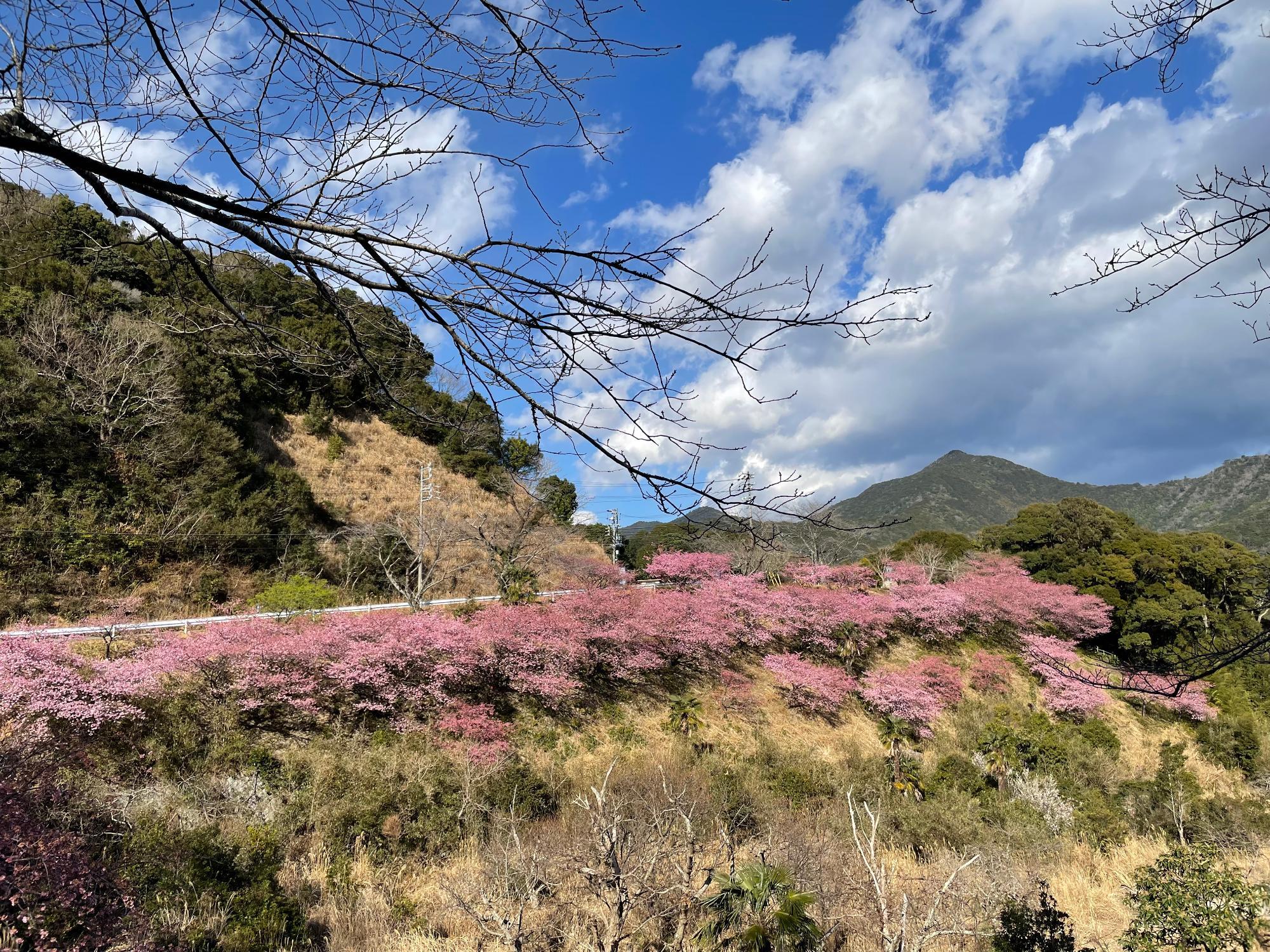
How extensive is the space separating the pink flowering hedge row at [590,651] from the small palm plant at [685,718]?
1384mm

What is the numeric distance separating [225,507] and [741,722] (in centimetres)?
1489

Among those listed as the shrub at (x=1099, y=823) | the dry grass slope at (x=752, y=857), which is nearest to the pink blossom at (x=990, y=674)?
the dry grass slope at (x=752, y=857)

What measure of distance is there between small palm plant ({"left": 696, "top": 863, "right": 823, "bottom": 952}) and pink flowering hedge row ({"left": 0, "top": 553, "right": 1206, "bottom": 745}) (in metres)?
3.53

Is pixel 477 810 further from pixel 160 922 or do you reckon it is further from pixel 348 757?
pixel 160 922

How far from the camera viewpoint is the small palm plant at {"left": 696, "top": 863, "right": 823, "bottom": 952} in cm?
540

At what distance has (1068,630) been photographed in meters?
22.0

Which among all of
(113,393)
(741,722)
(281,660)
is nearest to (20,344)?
(113,393)

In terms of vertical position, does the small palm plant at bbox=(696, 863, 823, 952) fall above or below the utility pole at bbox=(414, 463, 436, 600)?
below

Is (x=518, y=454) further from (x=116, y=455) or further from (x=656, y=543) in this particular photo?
(x=116, y=455)

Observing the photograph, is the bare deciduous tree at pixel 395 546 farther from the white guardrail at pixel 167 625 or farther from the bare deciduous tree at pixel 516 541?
the white guardrail at pixel 167 625

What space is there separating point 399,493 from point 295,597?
11.6 meters

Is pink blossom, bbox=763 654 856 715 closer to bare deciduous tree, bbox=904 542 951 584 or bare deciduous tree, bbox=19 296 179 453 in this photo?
bare deciduous tree, bbox=904 542 951 584

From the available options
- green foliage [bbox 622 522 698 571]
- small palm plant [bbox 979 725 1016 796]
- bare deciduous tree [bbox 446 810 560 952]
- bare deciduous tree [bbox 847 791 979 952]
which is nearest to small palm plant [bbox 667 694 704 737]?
green foliage [bbox 622 522 698 571]

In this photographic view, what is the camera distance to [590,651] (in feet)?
43.7
